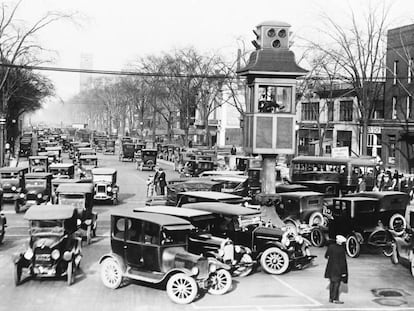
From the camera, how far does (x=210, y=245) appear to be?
16.0 meters

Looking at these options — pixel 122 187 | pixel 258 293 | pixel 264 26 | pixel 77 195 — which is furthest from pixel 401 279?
pixel 122 187

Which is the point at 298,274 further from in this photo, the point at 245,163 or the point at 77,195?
the point at 245,163

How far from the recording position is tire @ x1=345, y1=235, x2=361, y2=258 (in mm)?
19547

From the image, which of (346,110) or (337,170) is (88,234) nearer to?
(337,170)

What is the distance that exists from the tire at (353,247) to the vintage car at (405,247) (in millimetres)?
1235

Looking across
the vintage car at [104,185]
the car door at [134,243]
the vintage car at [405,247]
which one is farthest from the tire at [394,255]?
the vintage car at [104,185]

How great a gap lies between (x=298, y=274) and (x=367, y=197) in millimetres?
5049

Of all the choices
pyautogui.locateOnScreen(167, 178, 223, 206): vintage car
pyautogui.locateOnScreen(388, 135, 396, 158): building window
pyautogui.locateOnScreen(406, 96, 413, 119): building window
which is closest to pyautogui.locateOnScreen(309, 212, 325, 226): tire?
pyautogui.locateOnScreen(167, 178, 223, 206): vintage car

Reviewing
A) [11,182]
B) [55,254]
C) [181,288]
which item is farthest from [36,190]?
[181,288]

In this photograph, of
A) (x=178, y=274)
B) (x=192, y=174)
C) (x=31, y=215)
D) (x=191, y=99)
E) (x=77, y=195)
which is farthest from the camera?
(x=191, y=99)

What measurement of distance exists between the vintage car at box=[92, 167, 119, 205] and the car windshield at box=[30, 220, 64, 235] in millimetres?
15003

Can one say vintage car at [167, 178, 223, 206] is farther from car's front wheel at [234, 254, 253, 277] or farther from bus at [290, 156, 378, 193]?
car's front wheel at [234, 254, 253, 277]

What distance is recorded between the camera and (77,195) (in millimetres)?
23297

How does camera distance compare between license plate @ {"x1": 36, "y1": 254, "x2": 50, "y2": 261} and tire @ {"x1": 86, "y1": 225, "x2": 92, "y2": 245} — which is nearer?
license plate @ {"x1": 36, "y1": 254, "x2": 50, "y2": 261}
